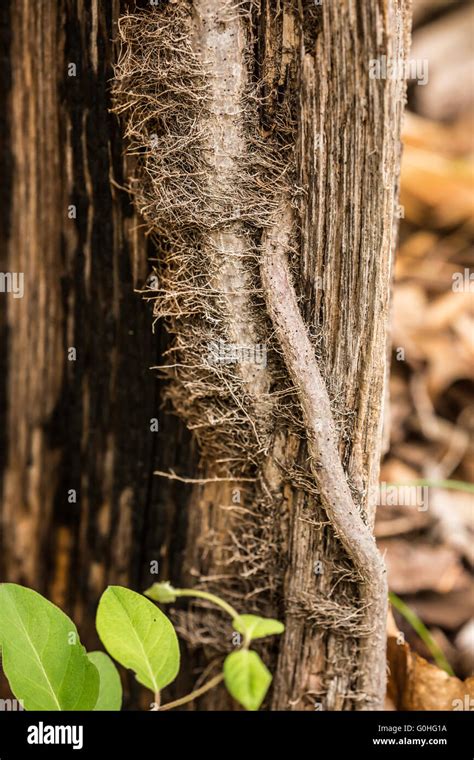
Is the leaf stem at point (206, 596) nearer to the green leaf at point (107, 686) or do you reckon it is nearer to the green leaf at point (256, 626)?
the green leaf at point (256, 626)

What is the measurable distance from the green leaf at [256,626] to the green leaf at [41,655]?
0.23 m

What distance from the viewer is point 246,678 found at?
93 cm

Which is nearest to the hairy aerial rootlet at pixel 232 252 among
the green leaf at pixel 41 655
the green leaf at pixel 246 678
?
the green leaf at pixel 246 678

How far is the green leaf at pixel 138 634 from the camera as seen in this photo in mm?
1001

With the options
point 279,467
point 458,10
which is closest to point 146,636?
point 279,467

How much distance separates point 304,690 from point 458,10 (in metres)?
2.65

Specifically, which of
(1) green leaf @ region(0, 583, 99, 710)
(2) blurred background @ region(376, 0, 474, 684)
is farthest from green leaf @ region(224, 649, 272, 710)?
(2) blurred background @ region(376, 0, 474, 684)

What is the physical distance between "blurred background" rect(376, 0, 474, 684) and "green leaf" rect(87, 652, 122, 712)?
690mm

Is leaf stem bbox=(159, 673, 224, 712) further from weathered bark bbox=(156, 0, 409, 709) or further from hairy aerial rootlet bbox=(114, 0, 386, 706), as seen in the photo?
hairy aerial rootlet bbox=(114, 0, 386, 706)

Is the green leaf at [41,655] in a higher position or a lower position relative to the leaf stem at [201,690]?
higher

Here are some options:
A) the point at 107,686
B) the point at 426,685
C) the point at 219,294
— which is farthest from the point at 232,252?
the point at 426,685

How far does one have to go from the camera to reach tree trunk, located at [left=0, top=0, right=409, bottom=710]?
1041 mm

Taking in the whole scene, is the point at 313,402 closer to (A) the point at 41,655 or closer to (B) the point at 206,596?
(B) the point at 206,596
